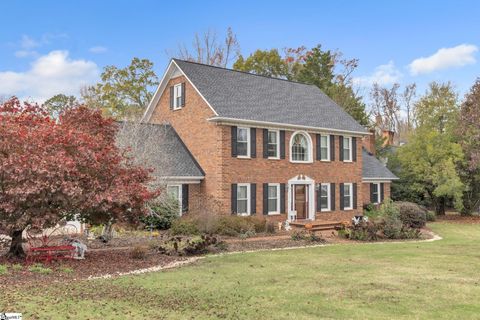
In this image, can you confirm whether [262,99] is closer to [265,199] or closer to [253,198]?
[265,199]

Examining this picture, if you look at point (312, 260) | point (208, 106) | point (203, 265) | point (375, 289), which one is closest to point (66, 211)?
point (203, 265)

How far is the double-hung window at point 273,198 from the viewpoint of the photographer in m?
24.1

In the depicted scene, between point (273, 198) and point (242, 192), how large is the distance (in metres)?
2.06

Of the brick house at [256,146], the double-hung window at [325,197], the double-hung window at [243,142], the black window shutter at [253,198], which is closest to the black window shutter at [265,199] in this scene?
the brick house at [256,146]

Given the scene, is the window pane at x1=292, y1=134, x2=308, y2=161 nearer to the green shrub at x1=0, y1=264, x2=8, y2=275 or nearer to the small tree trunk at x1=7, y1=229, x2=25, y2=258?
the small tree trunk at x1=7, y1=229, x2=25, y2=258

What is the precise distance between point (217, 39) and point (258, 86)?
62.9 ft

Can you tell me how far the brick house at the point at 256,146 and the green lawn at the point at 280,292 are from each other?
911 centimetres

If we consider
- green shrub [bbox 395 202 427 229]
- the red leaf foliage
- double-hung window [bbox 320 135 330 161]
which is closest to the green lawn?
the red leaf foliage

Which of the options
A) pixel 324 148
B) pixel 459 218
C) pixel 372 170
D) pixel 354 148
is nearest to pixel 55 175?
pixel 324 148

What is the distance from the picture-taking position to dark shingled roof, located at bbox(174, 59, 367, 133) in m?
23.6

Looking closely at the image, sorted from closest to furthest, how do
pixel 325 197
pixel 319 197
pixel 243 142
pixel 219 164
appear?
pixel 219 164 < pixel 243 142 < pixel 319 197 < pixel 325 197

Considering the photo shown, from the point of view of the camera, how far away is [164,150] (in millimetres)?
23641

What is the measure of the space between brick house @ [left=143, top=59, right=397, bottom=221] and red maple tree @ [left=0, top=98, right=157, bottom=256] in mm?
8199

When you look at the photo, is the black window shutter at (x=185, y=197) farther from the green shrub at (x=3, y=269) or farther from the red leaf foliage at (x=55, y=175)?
the green shrub at (x=3, y=269)
